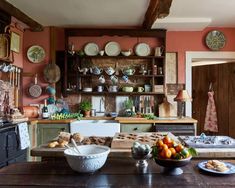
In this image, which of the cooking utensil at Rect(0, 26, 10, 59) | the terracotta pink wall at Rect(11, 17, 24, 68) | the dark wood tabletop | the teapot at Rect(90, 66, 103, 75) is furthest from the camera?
the teapot at Rect(90, 66, 103, 75)

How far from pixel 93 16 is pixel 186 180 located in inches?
130

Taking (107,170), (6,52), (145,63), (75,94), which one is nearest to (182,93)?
(145,63)

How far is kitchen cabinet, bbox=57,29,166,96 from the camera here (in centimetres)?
471

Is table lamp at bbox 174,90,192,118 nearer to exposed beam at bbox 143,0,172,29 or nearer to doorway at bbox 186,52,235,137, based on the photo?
doorway at bbox 186,52,235,137

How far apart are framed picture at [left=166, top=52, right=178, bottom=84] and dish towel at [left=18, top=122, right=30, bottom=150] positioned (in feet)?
8.14

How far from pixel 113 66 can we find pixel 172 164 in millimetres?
3417

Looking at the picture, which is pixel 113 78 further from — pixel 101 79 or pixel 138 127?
pixel 138 127

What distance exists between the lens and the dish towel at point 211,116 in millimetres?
5098

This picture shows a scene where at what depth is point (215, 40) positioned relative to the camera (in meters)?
4.84

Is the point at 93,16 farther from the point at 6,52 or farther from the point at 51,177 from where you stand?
the point at 51,177

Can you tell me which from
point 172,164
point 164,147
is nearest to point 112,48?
point 164,147

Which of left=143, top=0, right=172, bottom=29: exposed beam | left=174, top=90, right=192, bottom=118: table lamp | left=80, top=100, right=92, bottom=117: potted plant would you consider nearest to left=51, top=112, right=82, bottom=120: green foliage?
left=80, top=100, right=92, bottom=117: potted plant

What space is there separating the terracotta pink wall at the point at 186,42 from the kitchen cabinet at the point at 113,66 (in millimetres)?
216

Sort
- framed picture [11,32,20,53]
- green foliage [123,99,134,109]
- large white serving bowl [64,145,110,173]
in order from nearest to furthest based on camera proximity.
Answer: large white serving bowl [64,145,110,173], framed picture [11,32,20,53], green foliage [123,99,134,109]
